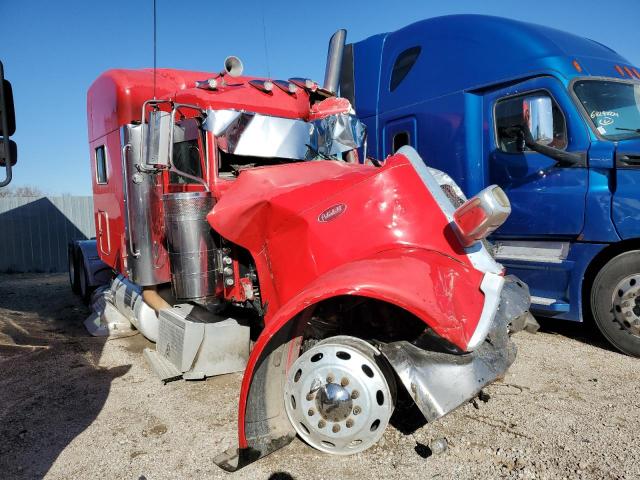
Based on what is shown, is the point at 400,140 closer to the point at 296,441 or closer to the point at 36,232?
the point at 296,441

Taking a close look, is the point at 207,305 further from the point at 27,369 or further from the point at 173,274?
the point at 27,369

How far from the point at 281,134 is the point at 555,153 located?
2.84m

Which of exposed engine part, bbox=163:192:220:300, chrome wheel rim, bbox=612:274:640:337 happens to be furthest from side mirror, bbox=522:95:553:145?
exposed engine part, bbox=163:192:220:300

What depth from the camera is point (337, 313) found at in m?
3.07

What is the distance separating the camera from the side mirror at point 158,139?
3557 mm

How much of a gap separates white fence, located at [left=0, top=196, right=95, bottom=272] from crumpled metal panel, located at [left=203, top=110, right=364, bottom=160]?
12.2 m

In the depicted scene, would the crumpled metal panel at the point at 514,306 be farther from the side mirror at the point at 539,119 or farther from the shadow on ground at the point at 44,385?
the shadow on ground at the point at 44,385

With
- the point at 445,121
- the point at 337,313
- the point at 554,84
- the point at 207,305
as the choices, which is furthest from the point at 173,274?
the point at 554,84

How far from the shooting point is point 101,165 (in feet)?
19.9

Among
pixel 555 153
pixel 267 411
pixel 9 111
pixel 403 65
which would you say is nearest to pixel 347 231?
pixel 267 411

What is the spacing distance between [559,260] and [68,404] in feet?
15.8

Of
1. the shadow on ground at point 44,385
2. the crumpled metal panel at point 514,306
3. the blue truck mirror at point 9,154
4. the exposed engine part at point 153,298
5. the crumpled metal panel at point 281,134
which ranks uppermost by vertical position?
the crumpled metal panel at point 281,134

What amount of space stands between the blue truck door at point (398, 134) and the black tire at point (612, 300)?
2816 millimetres

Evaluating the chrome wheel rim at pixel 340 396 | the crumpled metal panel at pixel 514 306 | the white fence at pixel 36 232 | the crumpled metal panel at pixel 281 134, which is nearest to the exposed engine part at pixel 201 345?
the chrome wheel rim at pixel 340 396
